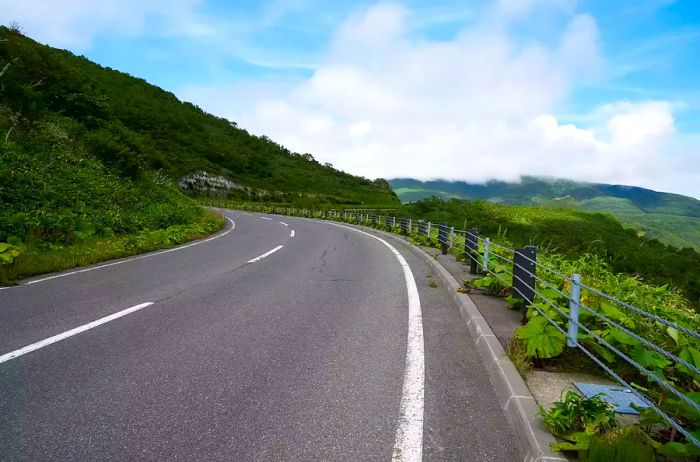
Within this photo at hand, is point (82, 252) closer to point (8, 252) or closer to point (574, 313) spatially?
point (8, 252)

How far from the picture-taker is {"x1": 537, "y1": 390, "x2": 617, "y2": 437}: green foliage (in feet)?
8.73

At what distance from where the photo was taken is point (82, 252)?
10281mm

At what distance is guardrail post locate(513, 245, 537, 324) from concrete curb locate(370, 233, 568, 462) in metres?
0.61

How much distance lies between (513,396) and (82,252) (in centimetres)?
1060

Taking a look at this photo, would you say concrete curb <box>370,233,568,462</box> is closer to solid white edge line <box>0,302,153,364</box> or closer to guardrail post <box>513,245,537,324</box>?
guardrail post <box>513,245,537,324</box>

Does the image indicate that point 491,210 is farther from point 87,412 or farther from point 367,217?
point 87,412

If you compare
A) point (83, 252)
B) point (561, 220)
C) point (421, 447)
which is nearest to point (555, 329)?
point (421, 447)

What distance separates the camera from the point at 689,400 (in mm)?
2348

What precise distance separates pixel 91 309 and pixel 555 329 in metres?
5.87

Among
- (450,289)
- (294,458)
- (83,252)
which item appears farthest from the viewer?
(83,252)

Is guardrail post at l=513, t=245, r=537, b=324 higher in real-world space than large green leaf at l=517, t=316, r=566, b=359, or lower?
higher

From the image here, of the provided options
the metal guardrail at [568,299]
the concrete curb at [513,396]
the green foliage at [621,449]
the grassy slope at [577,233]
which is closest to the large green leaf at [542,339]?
the metal guardrail at [568,299]

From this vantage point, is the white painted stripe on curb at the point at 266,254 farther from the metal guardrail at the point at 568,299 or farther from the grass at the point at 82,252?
the metal guardrail at the point at 568,299

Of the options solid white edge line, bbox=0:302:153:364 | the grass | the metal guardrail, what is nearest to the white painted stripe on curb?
the grass
